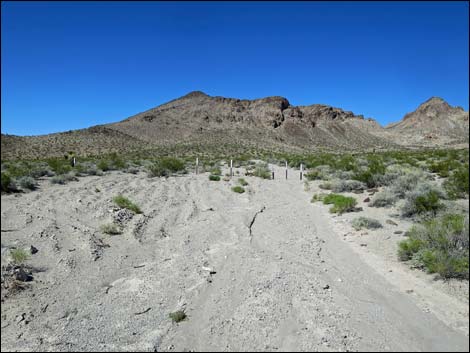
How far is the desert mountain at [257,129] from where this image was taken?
78.9 metres

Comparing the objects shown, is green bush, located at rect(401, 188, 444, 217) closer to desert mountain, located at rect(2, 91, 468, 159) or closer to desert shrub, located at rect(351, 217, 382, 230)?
desert shrub, located at rect(351, 217, 382, 230)

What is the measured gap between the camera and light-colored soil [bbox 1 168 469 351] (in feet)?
15.5

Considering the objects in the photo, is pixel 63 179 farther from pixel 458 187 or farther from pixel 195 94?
pixel 195 94

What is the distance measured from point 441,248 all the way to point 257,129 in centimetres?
10308

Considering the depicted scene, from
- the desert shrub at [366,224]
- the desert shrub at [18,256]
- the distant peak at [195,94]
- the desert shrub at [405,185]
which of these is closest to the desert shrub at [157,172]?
the desert shrub at [405,185]

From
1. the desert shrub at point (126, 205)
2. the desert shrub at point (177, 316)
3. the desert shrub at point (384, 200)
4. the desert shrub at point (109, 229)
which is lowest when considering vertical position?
the desert shrub at point (177, 316)

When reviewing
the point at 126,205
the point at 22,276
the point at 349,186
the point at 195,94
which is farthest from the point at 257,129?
the point at 22,276

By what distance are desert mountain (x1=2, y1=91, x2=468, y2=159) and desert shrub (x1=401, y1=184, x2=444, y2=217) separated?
5848 cm

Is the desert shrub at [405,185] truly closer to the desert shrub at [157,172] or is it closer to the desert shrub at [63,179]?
the desert shrub at [157,172]

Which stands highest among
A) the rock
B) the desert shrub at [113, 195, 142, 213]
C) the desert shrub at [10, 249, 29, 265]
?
the desert shrub at [113, 195, 142, 213]

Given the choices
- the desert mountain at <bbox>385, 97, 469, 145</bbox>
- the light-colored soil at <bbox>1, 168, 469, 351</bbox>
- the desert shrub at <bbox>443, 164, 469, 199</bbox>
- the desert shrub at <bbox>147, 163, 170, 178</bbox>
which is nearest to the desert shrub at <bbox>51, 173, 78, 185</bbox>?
the desert shrub at <bbox>147, 163, 170, 178</bbox>

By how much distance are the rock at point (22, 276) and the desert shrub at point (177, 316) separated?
3121 mm

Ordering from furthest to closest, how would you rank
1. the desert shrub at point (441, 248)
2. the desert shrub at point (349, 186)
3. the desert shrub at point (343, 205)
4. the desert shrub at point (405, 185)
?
1. the desert shrub at point (349, 186)
2. the desert shrub at point (405, 185)
3. the desert shrub at point (343, 205)
4. the desert shrub at point (441, 248)

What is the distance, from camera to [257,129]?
109 meters
